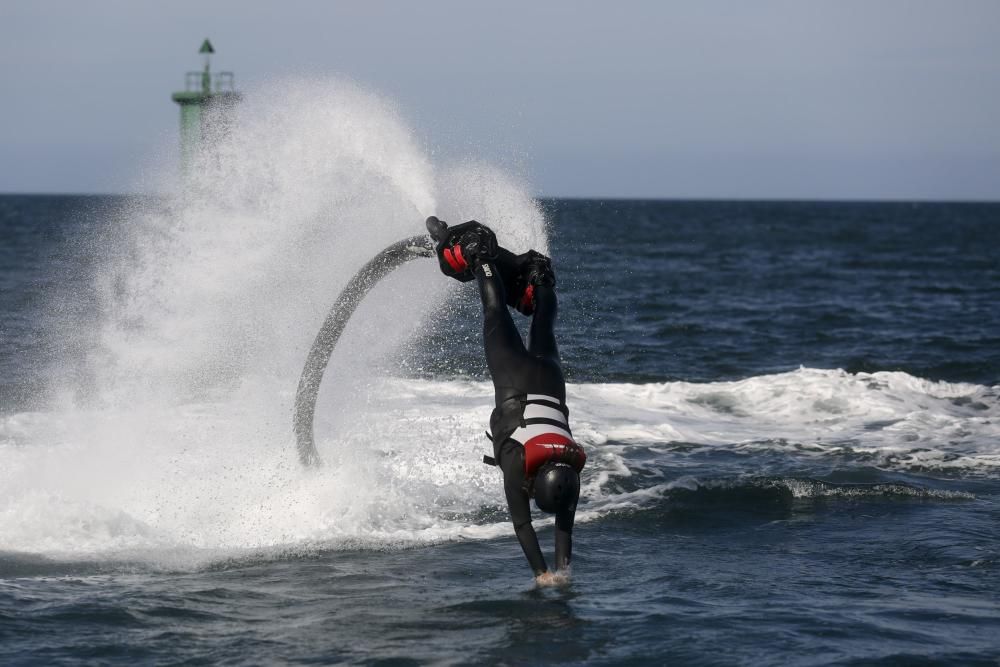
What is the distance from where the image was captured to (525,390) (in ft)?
28.5

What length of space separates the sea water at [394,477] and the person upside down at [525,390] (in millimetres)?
653

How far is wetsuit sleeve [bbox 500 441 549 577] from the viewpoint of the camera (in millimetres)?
8352

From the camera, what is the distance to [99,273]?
1070 inches

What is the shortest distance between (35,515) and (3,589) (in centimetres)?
171

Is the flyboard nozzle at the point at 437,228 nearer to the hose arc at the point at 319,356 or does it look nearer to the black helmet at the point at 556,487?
the hose arc at the point at 319,356

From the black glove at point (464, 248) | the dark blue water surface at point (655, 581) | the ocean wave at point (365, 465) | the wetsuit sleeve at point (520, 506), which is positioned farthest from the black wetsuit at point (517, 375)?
the ocean wave at point (365, 465)

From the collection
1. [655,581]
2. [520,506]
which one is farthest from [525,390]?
[655,581]

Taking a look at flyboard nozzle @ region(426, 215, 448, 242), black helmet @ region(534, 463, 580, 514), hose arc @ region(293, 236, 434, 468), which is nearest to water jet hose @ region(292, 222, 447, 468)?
hose arc @ region(293, 236, 434, 468)

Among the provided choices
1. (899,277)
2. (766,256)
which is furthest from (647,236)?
(899,277)

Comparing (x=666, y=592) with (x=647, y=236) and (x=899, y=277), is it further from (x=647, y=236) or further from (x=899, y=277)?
(x=647, y=236)

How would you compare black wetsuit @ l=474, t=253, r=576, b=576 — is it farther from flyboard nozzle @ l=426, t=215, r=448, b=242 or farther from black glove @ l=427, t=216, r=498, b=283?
flyboard nozzle @ l=426, t=215, r=448, b=242

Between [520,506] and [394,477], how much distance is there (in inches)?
171

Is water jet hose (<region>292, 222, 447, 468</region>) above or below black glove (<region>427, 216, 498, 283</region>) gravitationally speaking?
below

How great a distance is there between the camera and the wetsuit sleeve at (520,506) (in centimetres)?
835
